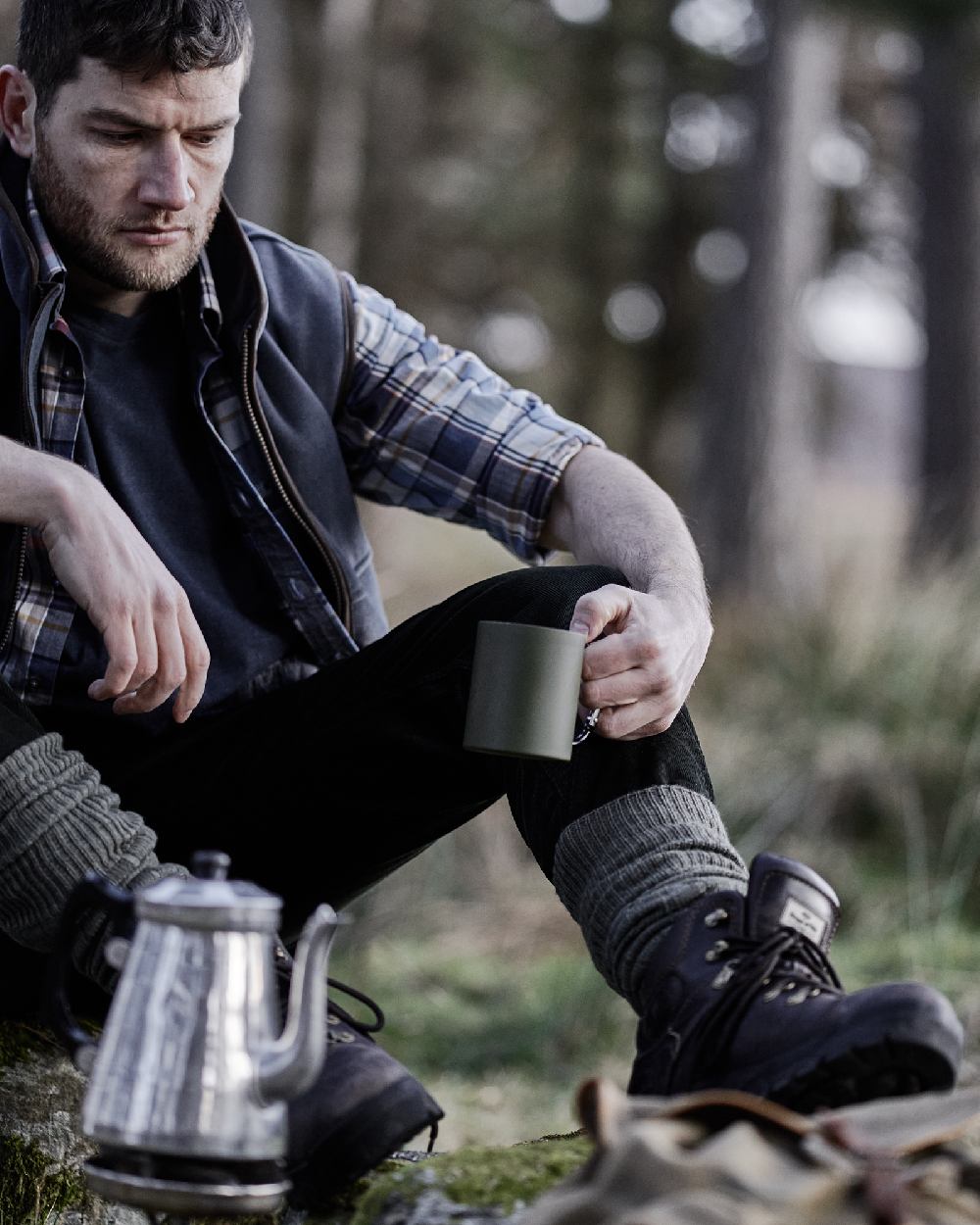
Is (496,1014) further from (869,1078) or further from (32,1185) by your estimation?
(869,1078)

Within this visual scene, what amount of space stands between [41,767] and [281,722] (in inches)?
16.1

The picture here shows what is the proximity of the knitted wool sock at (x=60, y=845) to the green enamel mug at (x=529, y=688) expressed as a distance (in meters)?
0.37

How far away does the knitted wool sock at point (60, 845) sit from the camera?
1.63 meters

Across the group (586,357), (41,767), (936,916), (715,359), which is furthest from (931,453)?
(41,767)

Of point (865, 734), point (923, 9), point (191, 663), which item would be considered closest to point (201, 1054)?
point (191, 663)

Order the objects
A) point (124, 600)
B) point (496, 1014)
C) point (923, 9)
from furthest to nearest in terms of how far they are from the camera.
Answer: point (923, 9)
point (496, 1014)
point (124, 600)

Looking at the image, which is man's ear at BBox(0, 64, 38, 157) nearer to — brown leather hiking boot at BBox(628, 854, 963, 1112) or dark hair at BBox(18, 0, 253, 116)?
dark hair at BBox(18, 0, 253, 116)

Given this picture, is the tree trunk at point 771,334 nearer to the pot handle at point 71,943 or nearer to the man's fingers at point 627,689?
the man's fingers at point 627,689

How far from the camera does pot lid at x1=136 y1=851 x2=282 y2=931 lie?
1.32m

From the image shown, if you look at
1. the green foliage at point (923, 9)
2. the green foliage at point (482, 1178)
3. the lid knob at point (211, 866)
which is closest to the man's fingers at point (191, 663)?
the lid knob at point (211, 866)

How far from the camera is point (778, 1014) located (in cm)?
149

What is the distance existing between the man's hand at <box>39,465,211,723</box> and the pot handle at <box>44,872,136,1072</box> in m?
0.29

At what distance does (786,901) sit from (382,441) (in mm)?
1063

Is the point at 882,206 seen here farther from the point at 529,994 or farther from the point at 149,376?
the point at 149,376
